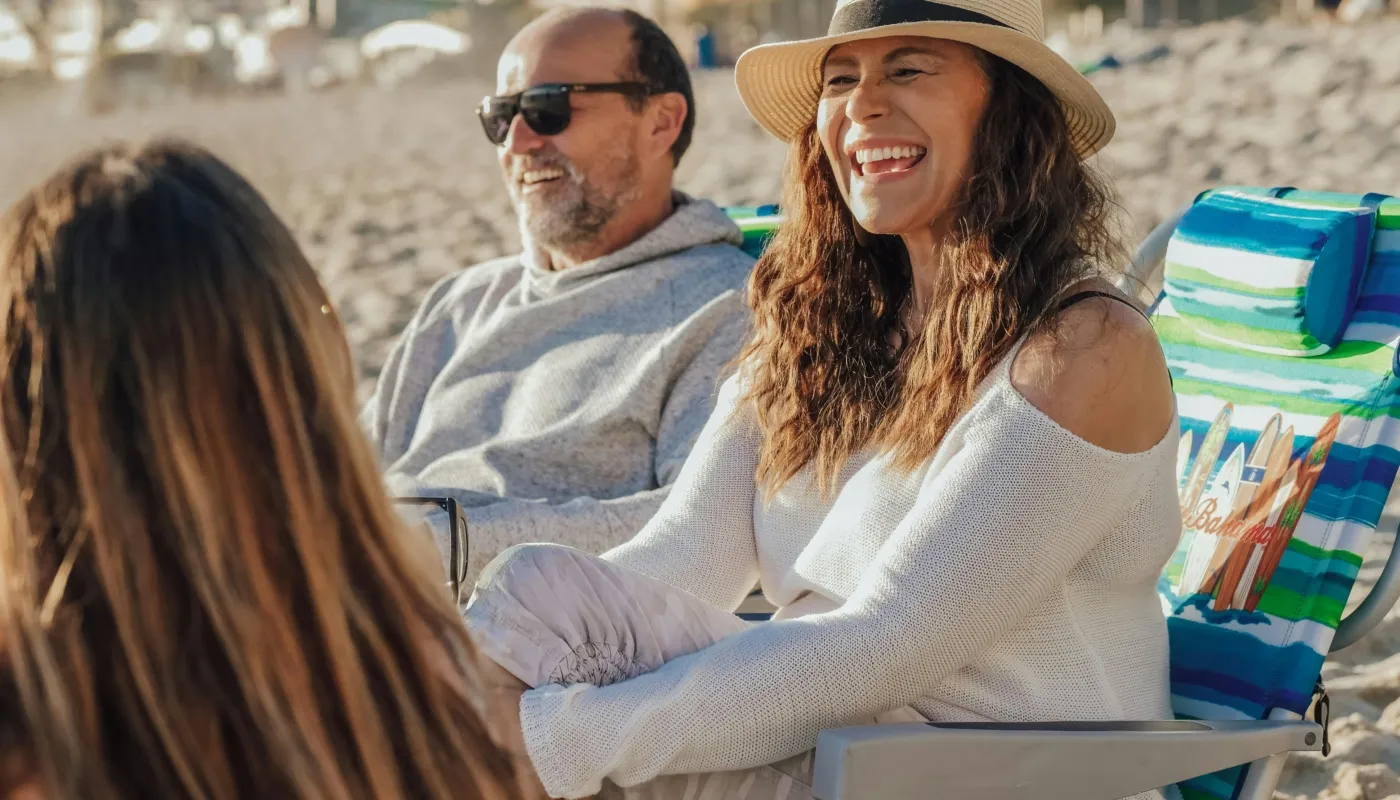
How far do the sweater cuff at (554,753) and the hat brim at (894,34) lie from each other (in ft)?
3.45

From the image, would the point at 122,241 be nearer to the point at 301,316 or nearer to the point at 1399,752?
the point at 301,316

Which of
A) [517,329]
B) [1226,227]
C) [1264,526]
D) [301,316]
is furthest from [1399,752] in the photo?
[301,316]

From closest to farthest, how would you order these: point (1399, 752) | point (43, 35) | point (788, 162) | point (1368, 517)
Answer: point (1368, 517) → point (788, 162) → point (1399, 752) → point (43, 35)

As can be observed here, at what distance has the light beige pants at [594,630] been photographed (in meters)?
1.98

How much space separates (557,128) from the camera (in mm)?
3756

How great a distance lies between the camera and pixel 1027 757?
198 cm

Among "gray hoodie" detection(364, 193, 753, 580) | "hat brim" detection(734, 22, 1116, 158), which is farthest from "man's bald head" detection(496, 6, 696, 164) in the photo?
"hat brim" detection(734, 22, 1116, 158)

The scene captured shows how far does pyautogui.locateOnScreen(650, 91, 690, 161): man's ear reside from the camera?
3.82m

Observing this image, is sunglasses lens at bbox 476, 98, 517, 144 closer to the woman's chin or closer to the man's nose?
the man's nose

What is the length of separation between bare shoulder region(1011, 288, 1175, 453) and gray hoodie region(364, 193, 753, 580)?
1.20 m

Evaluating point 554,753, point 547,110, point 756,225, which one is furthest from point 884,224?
point 547,110

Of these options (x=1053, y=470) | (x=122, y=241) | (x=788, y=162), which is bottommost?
(x=1053, y=470)

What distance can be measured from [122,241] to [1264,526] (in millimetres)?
1901

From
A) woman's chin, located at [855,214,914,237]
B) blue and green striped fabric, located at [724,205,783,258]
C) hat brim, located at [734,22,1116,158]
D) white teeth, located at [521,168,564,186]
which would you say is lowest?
blue and green striped fabric, located at [724,205,783,258]
